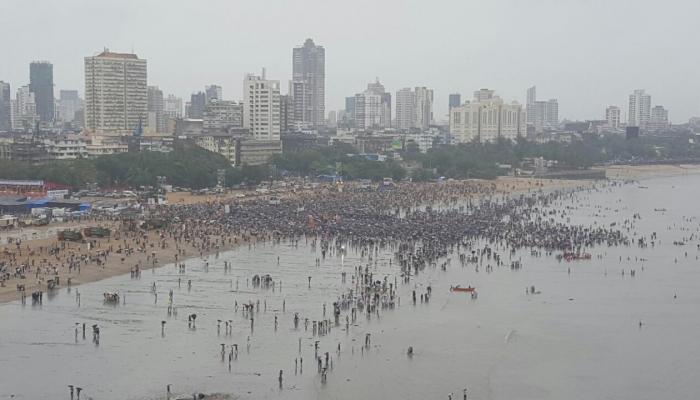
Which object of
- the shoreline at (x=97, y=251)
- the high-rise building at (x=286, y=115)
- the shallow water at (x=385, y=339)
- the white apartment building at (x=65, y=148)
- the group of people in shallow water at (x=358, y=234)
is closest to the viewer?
the shallow water at (x=385, y=339)

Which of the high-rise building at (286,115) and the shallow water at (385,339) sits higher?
the high-rise building at (286,115)

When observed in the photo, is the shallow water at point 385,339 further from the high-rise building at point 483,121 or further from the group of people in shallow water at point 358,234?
the high-rise building at point 483,121

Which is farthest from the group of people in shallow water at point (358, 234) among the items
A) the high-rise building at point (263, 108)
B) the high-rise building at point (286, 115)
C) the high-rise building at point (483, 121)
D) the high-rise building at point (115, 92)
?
the high-rise building at point (483, 121)

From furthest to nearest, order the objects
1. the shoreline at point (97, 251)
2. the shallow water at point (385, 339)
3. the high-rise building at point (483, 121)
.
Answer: the high-rise building at point (483, 121), the shoreline at point (97, 251), the shallow water at point (385, 339)

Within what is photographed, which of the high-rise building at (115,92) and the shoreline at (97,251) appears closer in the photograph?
the shoreline at (97,251)

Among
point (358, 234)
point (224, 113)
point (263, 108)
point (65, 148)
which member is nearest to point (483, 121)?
point (224, 113)

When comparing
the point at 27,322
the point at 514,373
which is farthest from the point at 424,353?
the point at 27,322

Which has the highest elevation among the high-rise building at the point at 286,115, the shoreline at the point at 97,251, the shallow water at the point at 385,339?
the high-rise building at the point at 286,115

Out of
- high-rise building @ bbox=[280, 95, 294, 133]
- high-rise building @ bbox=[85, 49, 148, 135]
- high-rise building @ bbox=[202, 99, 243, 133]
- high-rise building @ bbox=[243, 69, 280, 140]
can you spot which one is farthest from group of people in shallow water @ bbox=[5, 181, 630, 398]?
high-rise building @ bbox=[202, 99, 243, 133]
